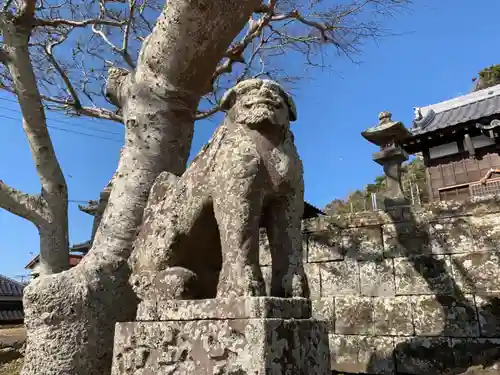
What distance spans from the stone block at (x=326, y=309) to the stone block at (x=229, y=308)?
78.4 inches

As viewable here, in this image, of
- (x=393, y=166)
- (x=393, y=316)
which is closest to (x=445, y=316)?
(x=393, y=316)

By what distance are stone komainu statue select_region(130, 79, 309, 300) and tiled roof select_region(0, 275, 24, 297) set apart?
1198 centimetres

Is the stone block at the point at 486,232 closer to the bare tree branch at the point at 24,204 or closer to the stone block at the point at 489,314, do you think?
the stone block at the point at 489,314

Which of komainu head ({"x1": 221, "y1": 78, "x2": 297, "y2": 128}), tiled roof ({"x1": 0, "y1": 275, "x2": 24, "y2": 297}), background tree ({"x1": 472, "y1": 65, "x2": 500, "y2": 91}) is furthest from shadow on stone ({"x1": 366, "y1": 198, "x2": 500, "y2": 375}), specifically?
background tree ({"x1": 472, "y1": 65, "x2": 500, "y2": 91})

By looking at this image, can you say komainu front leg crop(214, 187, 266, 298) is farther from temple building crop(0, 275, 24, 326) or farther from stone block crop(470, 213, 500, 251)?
temple building crop(0, 275, 24, 326)

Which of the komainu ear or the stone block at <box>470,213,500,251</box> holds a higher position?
the komainu ear

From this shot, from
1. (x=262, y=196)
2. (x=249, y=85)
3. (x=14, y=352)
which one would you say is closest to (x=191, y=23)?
(x=249, y=85)

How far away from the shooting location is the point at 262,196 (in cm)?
191

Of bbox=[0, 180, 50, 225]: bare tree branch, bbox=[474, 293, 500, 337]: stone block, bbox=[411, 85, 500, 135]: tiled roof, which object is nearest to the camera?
bbox=[474, 293, 500, 337]: stone block

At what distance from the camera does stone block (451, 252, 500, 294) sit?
124 inches

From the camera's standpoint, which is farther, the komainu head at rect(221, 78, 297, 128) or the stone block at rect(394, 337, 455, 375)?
the stone block at rect(394, 337, 455, 375)

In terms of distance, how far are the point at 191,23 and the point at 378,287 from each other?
9.08 feet

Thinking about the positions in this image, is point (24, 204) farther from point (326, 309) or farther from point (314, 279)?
point (326, 309)

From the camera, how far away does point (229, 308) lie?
165 centimetres
